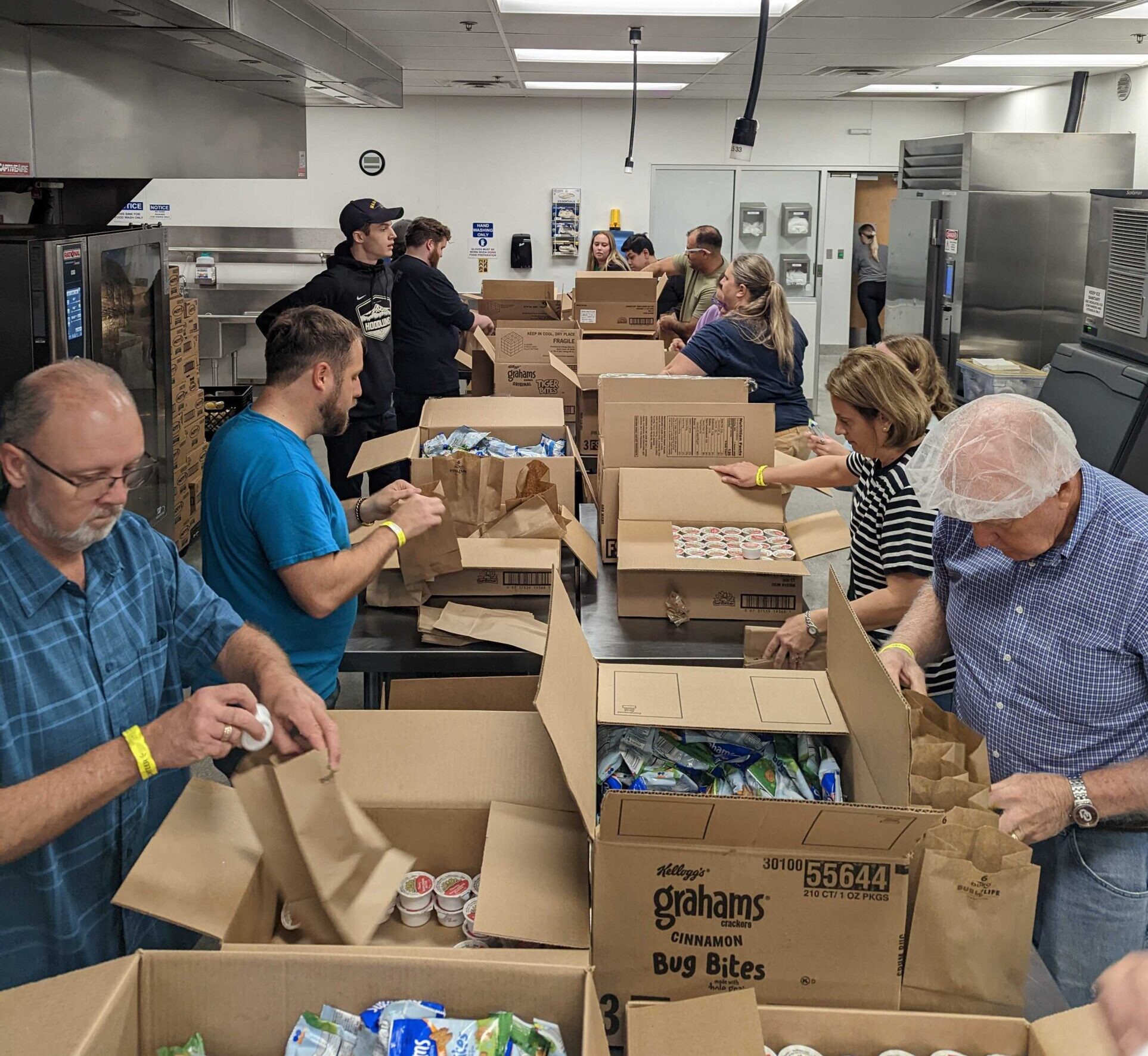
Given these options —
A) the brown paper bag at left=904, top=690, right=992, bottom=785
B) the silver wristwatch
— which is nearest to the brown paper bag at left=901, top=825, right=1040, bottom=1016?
the brown paper bag at left=904, top=690, right=992, bottom=785

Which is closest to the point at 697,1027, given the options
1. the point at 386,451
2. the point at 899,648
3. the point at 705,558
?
the point at 899,648

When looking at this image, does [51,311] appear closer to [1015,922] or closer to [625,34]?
[1015,922]

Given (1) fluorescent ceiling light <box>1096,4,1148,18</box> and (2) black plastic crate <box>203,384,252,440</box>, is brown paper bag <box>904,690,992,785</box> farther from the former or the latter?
(2) black plastic crate <box>203,384,252,440</box>

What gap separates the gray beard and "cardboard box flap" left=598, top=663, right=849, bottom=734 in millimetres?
812

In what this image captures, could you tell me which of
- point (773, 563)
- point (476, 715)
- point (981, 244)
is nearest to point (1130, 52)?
point (981, 244)

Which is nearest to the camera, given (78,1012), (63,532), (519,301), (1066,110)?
(78,1012)

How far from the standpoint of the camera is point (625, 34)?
6.63m

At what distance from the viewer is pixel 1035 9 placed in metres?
5.58

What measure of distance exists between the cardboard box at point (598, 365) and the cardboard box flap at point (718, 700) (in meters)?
3.00

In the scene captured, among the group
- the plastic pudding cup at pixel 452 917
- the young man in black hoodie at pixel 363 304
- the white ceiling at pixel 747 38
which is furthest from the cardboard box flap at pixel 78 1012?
the white ceiling at pixel 747 38

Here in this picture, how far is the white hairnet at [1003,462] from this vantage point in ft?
5.78

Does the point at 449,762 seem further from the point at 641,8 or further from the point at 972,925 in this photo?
the point at 641,8

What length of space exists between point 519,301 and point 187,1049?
254 inches

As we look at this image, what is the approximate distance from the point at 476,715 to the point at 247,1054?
589 millimetres
